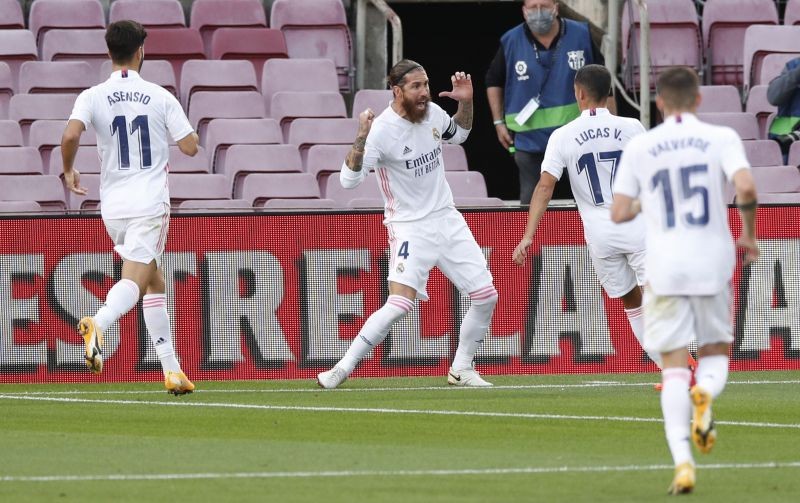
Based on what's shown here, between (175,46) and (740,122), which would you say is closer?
(740,122)

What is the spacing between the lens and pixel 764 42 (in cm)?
1722

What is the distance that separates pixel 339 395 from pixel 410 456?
3.23m

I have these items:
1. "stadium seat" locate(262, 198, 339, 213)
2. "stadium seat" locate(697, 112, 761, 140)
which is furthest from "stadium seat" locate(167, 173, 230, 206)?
"stadium seat" locate(697, 112, 761, 140)

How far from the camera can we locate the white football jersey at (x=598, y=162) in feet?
36.7

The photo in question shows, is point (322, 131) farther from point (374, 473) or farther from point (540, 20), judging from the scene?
point (374, 473)

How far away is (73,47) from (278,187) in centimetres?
341

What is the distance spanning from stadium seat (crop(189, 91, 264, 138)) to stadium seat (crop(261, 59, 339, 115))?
0.53 meters

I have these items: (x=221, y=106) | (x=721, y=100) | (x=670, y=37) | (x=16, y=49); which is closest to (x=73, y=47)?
(x=16, y=49)

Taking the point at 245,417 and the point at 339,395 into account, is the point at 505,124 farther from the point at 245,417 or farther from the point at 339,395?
the point at 245,417

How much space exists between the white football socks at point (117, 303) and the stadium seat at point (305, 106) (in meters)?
5.63

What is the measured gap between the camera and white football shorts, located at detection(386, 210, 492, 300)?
11.5 metres

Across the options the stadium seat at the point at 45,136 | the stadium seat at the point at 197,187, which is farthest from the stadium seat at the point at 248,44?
the stadium seat at the point at 197,187

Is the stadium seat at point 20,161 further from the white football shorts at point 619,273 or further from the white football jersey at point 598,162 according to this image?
the white football shorts at point 619,273

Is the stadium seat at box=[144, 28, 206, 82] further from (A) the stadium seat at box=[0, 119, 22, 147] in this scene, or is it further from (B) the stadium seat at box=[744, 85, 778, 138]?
(B) the stadium seat at box=[744, 85, 778, 138]
